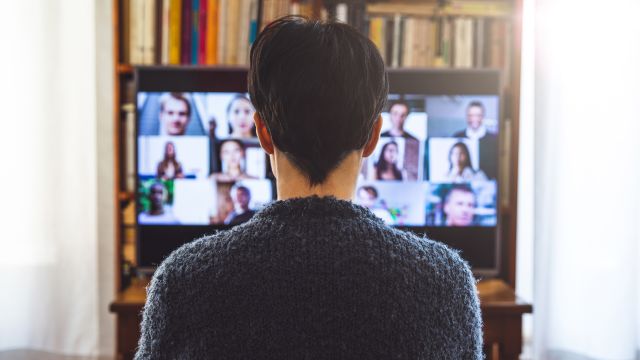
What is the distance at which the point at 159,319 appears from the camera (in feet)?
2.13

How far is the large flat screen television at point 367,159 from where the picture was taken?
7.00 feet

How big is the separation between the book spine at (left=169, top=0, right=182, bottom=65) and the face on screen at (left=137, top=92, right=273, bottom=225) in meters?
0.19

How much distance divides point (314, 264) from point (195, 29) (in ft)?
5.97

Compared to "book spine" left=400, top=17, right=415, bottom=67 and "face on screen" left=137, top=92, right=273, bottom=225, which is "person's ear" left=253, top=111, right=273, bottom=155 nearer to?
"face on screen" left=137, top=92, right=273, bottom=225

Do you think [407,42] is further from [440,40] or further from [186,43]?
→ [186,43]

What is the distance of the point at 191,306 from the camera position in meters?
0.63

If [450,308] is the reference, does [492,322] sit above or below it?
below

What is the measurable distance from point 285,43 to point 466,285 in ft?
1.06
